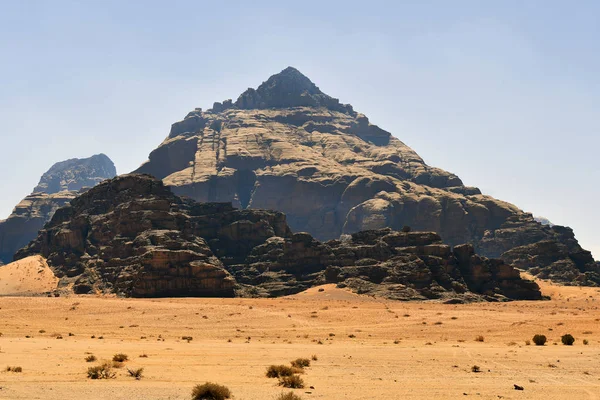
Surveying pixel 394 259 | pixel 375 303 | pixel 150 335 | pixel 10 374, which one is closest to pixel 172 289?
pixel 375 303

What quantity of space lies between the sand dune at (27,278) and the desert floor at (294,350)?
30573 millimetres

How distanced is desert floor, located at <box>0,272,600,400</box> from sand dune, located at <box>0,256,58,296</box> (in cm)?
3057

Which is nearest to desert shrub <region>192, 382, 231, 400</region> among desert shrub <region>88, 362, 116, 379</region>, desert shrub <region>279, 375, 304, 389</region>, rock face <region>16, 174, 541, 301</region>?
desert shrub <region>279, 375, 304, 389</region>

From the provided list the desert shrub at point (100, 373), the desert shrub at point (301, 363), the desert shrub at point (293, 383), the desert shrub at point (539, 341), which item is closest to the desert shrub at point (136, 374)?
the desert shrub at point (100, 373)

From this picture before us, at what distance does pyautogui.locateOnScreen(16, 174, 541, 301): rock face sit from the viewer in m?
99.1

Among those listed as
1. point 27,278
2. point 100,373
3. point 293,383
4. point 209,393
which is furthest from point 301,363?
point 27,278

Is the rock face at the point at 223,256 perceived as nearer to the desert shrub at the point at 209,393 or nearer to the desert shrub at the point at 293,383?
the desert shrub at the point at 293,383

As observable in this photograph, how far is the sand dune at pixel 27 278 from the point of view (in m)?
106

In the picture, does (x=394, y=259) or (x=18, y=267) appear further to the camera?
(x=18, y=267)

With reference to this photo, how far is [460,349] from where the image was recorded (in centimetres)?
4034

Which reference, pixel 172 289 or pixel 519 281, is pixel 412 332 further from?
pixel 519 281

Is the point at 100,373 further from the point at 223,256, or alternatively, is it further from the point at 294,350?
the point at 223,256

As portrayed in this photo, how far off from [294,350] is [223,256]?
8489 cm

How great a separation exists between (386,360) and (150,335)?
78.2 feet
